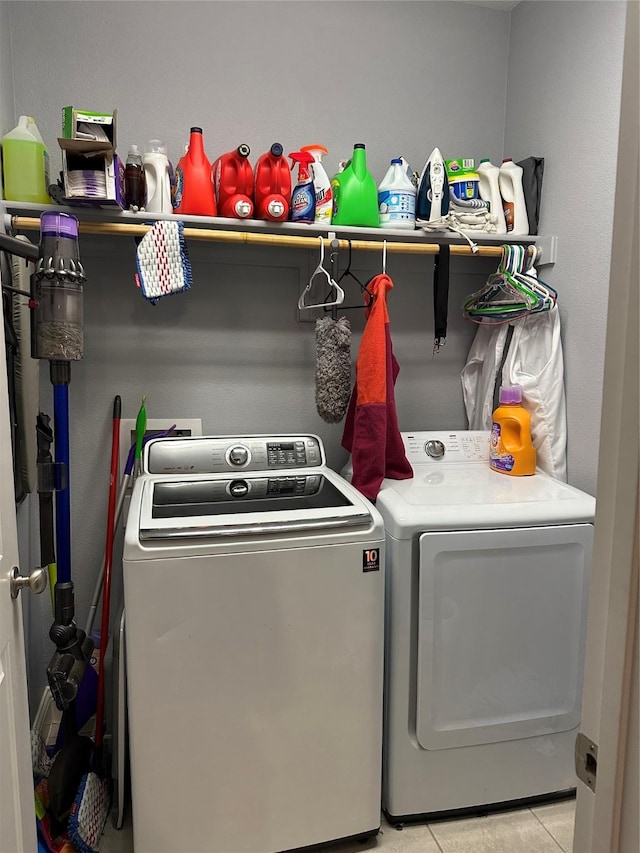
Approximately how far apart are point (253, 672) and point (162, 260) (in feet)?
4.08

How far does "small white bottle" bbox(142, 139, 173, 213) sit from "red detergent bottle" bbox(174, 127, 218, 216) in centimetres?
5

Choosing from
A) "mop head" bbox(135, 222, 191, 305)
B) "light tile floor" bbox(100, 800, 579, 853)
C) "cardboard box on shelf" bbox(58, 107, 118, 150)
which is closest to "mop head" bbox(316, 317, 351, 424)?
"mop head" bbox(135, 222, 191, 305)

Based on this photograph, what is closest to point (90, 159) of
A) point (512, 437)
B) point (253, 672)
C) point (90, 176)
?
point (90, 176)

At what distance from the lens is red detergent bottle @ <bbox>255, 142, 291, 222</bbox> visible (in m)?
1.95

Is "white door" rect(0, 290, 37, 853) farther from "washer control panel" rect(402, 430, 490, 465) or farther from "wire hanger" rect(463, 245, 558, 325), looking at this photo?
"wire hanger" rect(463, 245, 558, 325)

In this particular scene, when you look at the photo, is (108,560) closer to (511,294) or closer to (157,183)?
(157,183)

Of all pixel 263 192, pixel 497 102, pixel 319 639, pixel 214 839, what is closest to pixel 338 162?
pixel 263 192

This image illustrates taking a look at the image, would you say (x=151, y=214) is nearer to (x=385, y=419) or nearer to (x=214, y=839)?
(x=385, y=419)

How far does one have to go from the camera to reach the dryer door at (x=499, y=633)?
1706 millimetres

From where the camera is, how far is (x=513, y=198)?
7.34 feet

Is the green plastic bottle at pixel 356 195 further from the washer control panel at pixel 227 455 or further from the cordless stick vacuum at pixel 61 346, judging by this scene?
the cordless stick vacuum at pixel 61 346

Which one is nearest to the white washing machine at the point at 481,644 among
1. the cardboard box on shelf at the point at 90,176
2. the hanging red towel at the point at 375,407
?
the hanging red towel at the point at 375,407

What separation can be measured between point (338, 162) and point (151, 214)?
816mm

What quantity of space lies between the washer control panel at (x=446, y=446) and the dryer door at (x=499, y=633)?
→ 1.86ft
